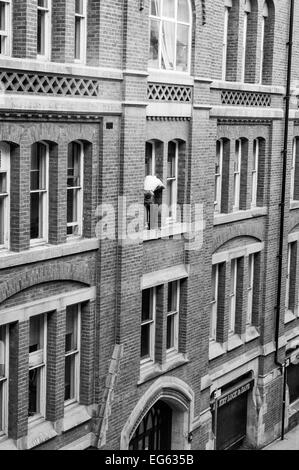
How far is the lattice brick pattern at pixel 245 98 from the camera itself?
23.0 m

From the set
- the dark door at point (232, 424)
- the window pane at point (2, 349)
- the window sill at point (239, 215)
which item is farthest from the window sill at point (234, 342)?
the window pane at point (2, 349)

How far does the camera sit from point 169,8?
2012 centimetres

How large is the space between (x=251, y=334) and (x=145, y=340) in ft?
19.5

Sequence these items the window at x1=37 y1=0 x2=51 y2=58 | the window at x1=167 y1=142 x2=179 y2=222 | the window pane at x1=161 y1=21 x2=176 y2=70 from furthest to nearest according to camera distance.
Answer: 1. the window at x1=167 y1=142 x2=179 y2=222
2. the window pane at x1=161 y1=21 x2=176 y2=70
3. the window at x1=37 y1=0 x2=51 y2=58

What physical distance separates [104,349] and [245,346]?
7799mm

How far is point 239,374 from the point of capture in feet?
82.5

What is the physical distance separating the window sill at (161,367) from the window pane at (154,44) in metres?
6.92

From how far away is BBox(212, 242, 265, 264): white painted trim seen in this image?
23.4 metres

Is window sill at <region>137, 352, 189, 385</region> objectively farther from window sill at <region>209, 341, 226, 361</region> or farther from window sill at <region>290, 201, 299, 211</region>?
window sill at <region>290, 201, 299, 211</region>

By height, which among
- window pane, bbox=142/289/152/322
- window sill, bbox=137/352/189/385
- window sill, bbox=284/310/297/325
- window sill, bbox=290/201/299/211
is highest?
window sill, bbox=290/201/299/211

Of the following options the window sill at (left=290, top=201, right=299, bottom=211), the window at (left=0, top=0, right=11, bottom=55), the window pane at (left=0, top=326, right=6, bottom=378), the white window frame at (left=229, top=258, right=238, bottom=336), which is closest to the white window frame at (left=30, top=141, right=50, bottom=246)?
the window pane at (left=0, top=326, right=6, bottom=378)

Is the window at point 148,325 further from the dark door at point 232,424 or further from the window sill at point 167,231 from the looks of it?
the dark door at point 232,424

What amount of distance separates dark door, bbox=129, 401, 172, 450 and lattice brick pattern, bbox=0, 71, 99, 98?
329 inches

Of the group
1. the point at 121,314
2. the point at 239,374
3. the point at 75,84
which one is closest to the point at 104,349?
the point at 121,314
